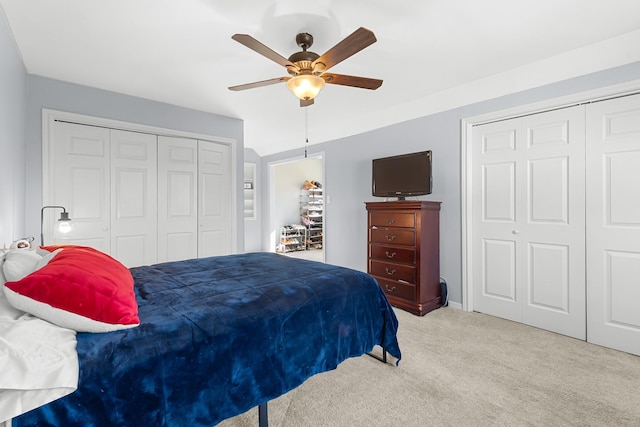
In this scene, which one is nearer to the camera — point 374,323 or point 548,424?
point 548,424

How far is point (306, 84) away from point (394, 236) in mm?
1977

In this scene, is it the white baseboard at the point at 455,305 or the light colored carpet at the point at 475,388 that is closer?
the light colored carpet at the point at 475,388

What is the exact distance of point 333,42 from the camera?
94.0 inches

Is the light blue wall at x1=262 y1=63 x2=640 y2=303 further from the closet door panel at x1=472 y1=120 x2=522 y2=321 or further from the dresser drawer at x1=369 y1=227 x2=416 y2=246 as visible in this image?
the dresser drawer at x1=369 y1=227 x2=416 y2=246

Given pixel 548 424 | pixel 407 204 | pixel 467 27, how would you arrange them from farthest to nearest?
pixel 407 204 < pixel 467 27 < pixel 548 424

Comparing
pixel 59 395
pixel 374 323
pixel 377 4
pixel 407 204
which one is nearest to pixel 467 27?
pixel 377 4

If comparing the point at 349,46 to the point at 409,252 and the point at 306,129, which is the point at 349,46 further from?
the point at 306,129

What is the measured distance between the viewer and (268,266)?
7.33 ft

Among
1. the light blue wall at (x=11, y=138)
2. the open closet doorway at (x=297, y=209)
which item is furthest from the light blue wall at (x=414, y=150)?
the light blue wall at (x=11, y=138)

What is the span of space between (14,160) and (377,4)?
119 inches

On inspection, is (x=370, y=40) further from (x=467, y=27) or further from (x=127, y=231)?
(x=127, y=231)

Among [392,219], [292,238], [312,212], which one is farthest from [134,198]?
[312,212]

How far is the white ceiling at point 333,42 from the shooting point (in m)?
2.00

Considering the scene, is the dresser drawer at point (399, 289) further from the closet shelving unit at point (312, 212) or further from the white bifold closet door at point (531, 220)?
the closet shelving unit at point (312, 212)
